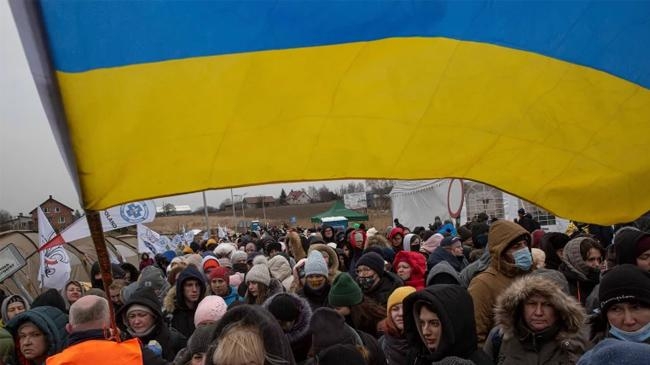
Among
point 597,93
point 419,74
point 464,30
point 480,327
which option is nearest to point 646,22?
point 597,93

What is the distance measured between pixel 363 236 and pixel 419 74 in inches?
301

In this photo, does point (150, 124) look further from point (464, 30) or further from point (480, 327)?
point (480, 327)

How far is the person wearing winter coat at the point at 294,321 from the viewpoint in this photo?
381cm

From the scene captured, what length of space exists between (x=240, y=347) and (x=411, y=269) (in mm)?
4462

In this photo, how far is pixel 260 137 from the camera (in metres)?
2.70

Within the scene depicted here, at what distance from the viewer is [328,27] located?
2.65 meters

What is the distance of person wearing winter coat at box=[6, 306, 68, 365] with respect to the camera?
14.7ft

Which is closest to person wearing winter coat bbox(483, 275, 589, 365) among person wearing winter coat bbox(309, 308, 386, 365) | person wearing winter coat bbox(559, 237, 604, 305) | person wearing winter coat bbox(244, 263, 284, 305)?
person wearing winter coat bbox(309, 308, 386, 365)

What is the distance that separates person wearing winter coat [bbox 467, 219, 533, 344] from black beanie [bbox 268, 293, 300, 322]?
1260mm

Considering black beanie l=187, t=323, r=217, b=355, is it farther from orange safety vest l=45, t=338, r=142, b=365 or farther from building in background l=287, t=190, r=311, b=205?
building in background l=287, t=190, r=311, b=205

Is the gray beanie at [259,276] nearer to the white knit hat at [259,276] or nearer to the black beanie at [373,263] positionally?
the white knit hat at [259,276]

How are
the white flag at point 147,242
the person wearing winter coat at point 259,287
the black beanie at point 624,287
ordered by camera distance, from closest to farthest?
the black beanie at point 624,287 < the person wearing winter coat at point 259,287 < the white flag at point 147,242

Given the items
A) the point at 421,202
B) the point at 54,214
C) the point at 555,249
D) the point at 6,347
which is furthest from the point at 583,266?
the point at 54,214

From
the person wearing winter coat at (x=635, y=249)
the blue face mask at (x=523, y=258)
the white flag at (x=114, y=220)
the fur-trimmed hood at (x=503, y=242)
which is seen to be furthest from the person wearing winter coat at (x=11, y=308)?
the white flag at (x=114, y=220)
